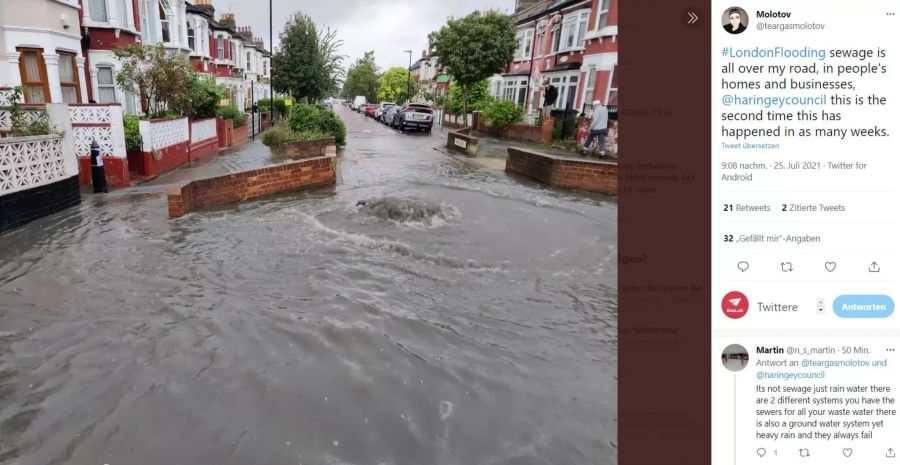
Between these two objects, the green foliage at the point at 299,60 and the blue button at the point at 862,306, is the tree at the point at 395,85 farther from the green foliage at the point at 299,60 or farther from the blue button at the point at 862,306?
the blue button at the point at 862,306

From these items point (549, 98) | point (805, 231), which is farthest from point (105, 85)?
point (805, 231)

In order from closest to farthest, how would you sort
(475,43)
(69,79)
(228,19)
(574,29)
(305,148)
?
(69,79) < (305,148) < (574,29) < (475,43) < (228,19)

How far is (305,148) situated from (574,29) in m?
17.2

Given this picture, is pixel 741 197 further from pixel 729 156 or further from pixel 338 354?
pixel 338 354

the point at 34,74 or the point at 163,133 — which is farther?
the point at 34,74

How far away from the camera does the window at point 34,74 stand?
12578 mm

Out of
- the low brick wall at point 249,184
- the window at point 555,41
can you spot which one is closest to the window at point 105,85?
the low brick wall at point 249,184

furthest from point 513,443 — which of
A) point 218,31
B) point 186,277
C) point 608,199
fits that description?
point 218,31

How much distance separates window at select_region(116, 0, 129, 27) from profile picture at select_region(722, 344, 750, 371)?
1955cm

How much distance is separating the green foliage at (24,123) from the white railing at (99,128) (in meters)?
1.82

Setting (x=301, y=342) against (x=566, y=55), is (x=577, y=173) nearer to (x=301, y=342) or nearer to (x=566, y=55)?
(x=301, y=342)

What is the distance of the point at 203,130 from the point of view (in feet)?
53.1

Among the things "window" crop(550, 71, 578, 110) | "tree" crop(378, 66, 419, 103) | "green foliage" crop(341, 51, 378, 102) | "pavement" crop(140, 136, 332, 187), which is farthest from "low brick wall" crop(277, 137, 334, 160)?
"green foliage" crop(341, 51, 378, 102)

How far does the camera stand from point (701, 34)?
1370mm
